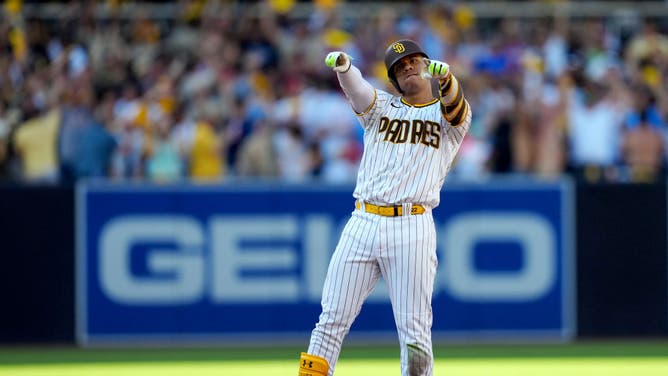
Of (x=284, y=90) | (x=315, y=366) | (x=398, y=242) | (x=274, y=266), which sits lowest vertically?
(x=315, y=366)

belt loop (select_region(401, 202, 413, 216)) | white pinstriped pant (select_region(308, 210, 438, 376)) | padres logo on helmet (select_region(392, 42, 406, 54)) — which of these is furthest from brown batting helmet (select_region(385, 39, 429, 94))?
white pinstriped pant (select_region(308, 210, 438, 376))

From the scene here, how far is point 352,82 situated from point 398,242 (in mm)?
974

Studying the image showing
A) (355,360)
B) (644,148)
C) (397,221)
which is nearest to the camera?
(397,221)

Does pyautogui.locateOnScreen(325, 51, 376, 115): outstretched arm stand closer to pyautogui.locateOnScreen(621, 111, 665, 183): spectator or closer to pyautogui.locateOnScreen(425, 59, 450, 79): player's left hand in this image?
pyautogui.locateOnScreen(425, 59, 450, 79): player's left hand

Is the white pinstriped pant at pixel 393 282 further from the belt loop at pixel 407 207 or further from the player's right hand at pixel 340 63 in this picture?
the player's right hand at pixel 340 63

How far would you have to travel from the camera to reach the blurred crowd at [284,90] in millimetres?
13031

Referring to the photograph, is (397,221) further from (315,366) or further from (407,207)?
(315,366)

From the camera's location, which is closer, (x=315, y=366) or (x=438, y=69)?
(x=438, y=69)

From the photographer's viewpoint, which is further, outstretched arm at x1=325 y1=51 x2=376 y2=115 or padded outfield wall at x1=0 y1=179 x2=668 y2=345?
padded outfield wall at x1=0 y1=179 x2=668 y2=345

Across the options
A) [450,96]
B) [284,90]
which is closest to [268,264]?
[284,90]

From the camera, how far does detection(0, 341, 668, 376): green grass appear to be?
989cm

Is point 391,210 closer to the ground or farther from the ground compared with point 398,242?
farther from the ground

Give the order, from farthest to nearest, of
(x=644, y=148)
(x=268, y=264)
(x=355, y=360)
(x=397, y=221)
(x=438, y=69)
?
(x=644, y=148) → (x=268, y=264) → (x=355, y=360) → (x=397, y=221) → (x=438, y=69)

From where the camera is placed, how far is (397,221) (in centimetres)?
708
